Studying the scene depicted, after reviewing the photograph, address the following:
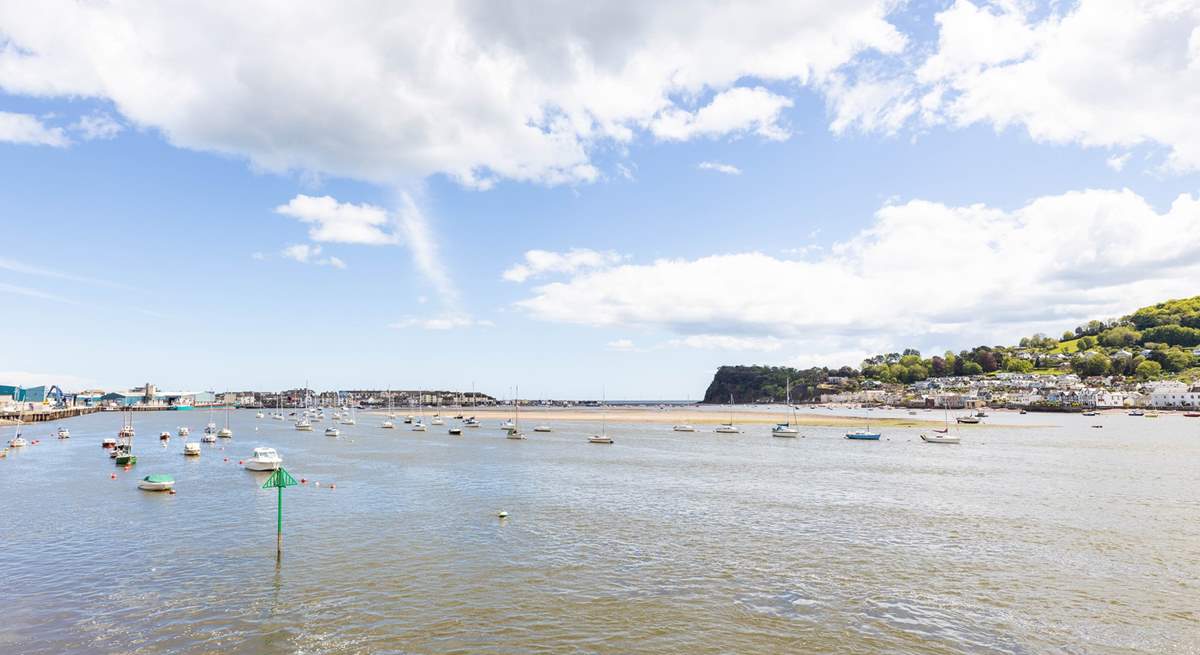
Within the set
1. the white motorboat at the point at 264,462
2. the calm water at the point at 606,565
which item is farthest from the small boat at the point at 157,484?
the white motorboat at the point at 264,462

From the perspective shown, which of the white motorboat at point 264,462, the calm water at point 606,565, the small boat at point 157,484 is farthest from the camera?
the white motorboat at point 264,462

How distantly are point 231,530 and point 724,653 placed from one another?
34681 millimetres

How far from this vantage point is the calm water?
22625 mm

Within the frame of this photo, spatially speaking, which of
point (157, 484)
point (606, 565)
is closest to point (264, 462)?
point (157, 484)

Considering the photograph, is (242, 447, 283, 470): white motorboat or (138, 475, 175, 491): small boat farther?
(242, 447, 283, 470): white motorboat

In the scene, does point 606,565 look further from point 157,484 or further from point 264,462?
point 264,462

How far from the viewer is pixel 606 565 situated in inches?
1257

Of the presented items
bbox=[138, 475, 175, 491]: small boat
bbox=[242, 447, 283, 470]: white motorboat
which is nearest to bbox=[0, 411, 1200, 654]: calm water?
bbox=[138, 475, 175, 491]: small boat

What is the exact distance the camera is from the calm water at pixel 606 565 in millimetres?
22625

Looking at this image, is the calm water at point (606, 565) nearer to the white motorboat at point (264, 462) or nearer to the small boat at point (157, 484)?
the small boat at point (157, 484)

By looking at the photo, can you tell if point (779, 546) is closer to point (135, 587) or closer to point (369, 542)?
point (369, 542)

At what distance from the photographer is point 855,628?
23328 millimetres

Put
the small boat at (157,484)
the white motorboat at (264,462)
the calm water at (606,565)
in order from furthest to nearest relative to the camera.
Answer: the white motorboat at (264,462) < the small boat at (157,484) < the calm water at (606,565)

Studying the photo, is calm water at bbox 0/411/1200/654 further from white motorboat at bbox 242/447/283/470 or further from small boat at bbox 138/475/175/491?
white motorboat at bbox 242/447/283/470
